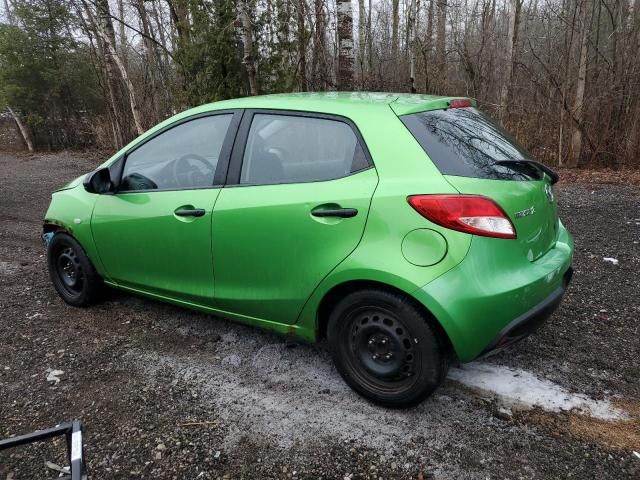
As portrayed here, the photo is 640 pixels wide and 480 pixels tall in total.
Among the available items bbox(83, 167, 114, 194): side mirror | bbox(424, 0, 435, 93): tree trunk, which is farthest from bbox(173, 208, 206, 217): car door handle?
bbox(424, 0, 435, 93): tree trunk

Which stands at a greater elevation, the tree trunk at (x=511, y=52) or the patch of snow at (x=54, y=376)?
the tree trunk at (x=511, y=52)

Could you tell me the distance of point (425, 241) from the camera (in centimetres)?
233

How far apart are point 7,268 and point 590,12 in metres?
10.3

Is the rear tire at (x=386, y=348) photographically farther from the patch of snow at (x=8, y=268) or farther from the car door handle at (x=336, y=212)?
the patch of snow at (x=8, y=268)

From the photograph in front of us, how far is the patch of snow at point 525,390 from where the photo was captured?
2648 mm

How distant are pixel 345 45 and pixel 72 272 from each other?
5548 mm

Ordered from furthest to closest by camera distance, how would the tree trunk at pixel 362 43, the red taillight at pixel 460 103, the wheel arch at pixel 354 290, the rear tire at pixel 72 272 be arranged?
the tree trunk at pixel 362 43 < the rear tire at pixel 72 272 < the red taillight at pixel 460 103 < the wheel arch at pixel 354 290

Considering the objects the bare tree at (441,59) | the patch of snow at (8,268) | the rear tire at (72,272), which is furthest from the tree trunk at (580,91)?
the patch of snow at (8,268)

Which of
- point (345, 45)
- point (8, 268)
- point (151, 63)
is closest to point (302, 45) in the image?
point (345, 45)

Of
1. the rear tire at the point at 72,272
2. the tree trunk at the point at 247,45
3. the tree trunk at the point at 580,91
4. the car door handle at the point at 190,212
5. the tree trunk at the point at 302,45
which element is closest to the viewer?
the car door handle at the point at 190,212

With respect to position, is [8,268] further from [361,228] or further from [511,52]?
[511,52]

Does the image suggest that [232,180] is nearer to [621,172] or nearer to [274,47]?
[274,47]

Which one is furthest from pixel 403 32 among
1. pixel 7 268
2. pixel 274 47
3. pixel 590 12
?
pixel 7 268

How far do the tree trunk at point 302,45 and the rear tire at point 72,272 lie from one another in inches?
229
